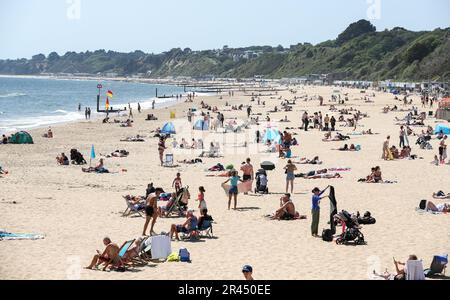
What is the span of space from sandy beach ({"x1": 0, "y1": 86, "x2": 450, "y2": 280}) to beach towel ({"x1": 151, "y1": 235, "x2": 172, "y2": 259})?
1.24ft

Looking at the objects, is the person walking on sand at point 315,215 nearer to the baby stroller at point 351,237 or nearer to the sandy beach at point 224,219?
the sandy beach at point 224,219

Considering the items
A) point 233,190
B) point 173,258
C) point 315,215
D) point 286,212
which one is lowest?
point 173,258

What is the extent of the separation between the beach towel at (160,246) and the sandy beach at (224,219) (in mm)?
377

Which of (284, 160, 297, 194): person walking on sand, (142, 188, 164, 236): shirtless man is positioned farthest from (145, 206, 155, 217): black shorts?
(284, 160, 297, 194): person walking on sand

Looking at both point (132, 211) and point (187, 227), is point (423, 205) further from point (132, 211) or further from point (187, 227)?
point (132, 211)

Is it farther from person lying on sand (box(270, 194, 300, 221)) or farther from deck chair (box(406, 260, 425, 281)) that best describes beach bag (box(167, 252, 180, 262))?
deck chair (box(406, 260, 425, 281))

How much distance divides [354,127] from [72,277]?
30.7 metres

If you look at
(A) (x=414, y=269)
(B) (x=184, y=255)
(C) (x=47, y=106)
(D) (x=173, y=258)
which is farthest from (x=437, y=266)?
(C) (x=47, y=106)

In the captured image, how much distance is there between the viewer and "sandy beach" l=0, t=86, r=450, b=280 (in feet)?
37.6

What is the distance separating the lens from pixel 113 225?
1487cm

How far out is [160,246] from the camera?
1210cm

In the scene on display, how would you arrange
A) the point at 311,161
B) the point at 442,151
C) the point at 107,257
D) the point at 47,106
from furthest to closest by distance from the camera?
the point at 47,106 → the point at 311,161 → the point at 442,151 → the point at 107,257

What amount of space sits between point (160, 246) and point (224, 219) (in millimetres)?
3675
